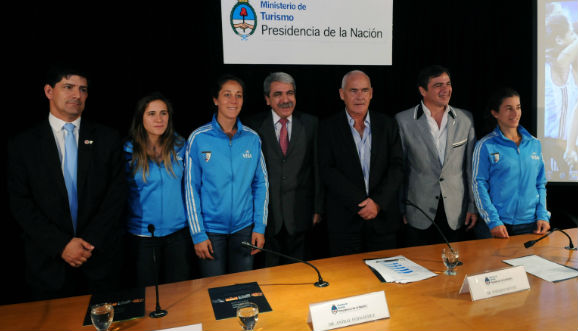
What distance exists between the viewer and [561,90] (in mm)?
3652

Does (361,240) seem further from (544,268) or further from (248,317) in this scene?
(248,317)

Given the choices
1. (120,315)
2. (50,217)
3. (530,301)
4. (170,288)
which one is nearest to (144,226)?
(50,217)

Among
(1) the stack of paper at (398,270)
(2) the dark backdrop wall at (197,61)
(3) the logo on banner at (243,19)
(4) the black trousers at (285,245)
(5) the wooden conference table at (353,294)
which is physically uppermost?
(3) the logo on banner at (243,19)

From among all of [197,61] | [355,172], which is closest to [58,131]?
[197,61]

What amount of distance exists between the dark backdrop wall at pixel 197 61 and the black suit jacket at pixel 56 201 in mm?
667

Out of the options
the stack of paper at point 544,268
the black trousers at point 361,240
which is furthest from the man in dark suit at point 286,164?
the stack of paper at point 544,268

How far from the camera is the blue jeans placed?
2.44 meters

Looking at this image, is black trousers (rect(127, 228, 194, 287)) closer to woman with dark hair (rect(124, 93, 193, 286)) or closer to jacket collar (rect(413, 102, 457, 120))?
woman with dark hair (rect(124, 93, 193, 286))

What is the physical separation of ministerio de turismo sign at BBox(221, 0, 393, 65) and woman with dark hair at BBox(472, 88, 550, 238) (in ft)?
3.93

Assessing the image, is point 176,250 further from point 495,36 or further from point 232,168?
point 495,36

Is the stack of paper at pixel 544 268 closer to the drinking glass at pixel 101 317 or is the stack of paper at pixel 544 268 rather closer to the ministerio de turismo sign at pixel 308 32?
the drinking glass at pixel 101 317

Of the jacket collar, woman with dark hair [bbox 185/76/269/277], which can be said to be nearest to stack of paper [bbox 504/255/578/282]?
the jacket collar

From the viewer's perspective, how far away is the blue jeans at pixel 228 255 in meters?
2.44

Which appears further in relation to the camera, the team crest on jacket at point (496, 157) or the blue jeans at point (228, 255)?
the team crest on jacket at point (496, 157)
